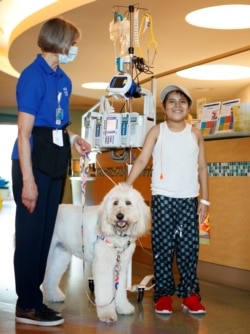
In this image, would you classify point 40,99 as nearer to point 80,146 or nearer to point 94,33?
point 80,146

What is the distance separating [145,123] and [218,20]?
3797 mm

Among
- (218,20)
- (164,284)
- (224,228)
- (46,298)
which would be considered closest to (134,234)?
(164,284)

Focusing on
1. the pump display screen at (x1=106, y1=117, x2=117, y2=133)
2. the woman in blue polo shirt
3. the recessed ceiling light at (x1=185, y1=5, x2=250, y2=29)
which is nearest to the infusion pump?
the pump display screen at (x1=106, y1=117, x2=117, y2=133)

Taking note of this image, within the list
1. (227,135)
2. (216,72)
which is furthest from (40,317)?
(216,72)

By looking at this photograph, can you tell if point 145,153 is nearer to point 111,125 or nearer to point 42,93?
point 111,125

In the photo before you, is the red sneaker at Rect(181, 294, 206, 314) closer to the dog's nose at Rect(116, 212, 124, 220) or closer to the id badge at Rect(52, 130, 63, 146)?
the dog's nose at Rect(116, 212, 124, 220)

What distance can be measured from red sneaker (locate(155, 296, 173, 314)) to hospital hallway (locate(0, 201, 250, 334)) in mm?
41

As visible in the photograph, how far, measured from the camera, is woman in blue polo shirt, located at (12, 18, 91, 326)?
2809 mm

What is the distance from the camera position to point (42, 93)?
2857mm

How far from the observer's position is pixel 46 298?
3641 millimetres

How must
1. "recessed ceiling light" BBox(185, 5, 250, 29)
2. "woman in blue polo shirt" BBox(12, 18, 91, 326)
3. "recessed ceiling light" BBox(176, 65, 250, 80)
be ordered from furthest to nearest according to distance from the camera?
"recessed ceiling light" BBox(176, 65, 250, 80) → "recessed ceiling light" BBox(185, 5, 250, 29) → "woman in blue polo shirt" BBox(12, 18, 91, 326)

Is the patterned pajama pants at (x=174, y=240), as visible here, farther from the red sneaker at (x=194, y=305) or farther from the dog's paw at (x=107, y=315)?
the dog's paw at (x=107, y=315)

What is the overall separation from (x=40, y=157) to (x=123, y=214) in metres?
0.56

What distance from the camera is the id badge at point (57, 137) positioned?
294 cm
